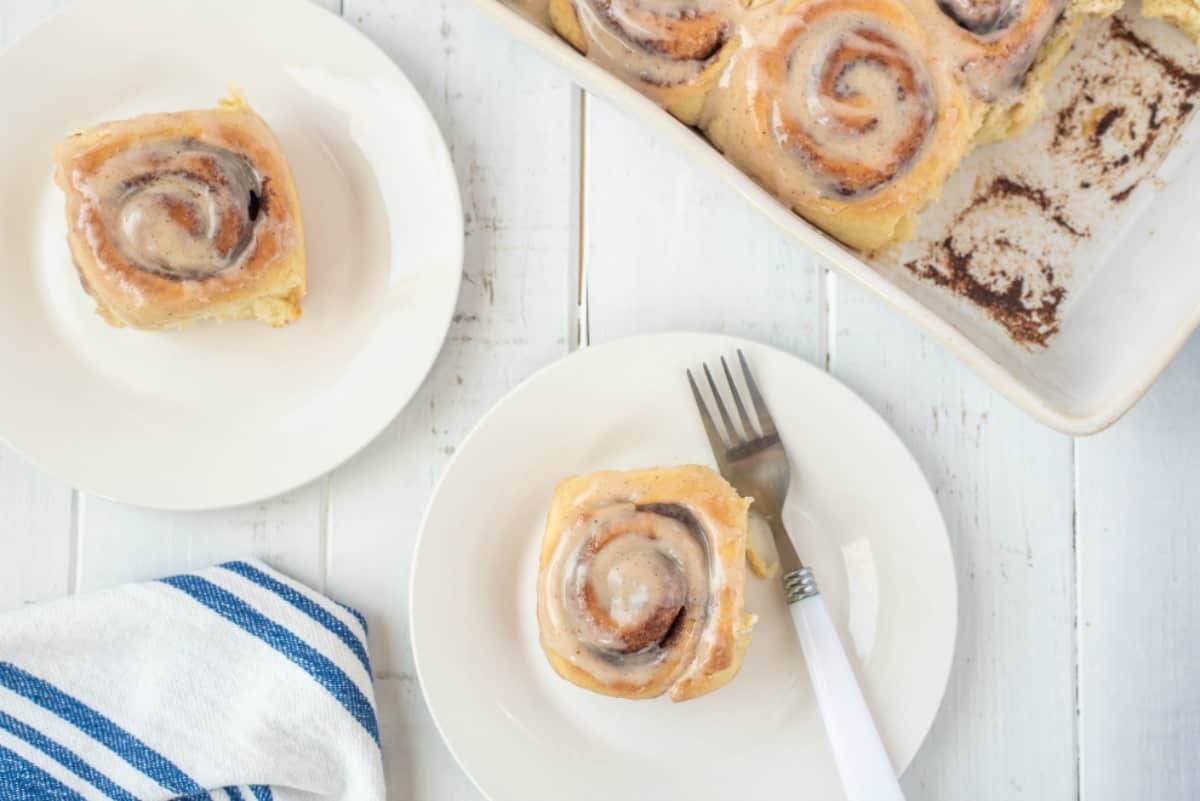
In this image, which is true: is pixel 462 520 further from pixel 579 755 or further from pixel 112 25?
pixel 112 25

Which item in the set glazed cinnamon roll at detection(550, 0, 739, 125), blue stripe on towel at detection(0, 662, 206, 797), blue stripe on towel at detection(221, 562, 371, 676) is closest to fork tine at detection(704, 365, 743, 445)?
glazed cinnamon roll at detection(550, 0, 739, 125)

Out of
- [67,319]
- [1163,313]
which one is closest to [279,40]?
[67,319]

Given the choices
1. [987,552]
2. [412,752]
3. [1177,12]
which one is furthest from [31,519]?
[1177,12]

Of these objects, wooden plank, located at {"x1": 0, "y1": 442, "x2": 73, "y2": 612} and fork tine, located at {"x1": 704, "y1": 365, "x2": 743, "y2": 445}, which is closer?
fork tine, located at {"x1": 704, "y1": 365, "x2": 743, "y2": 445}

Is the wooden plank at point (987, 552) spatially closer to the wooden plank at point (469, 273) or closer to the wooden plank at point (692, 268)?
the wooden plank at point (692, 268)

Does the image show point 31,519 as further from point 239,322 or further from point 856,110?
point 856,110

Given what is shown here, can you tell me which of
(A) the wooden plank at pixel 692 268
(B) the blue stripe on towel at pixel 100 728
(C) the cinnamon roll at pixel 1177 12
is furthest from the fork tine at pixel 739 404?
(B) the blue stripe on towel at pixel 100 728

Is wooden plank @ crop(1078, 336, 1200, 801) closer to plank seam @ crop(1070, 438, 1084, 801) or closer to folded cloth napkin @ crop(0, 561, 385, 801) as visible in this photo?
plank seam @ crop(1070, 438, 1084, 801)

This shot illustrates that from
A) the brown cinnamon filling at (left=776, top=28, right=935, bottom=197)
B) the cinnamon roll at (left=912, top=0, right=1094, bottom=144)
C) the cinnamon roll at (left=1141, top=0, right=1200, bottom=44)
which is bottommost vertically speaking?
the brown cinnamon filling at (left=776, top=28, right=935, bottom=197)
